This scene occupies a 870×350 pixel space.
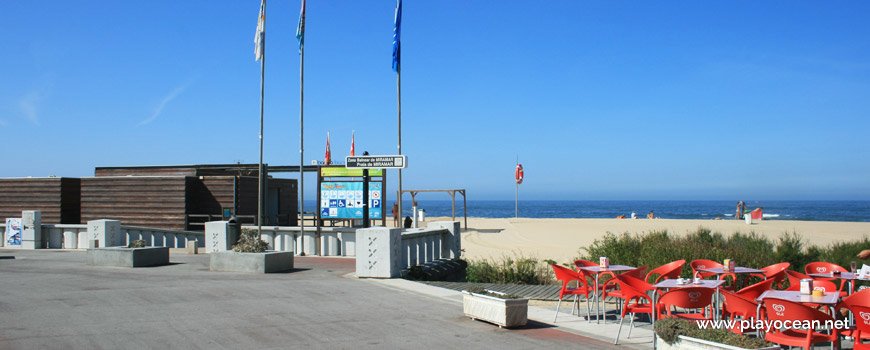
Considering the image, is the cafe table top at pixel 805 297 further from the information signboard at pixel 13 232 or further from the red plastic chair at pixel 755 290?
the information signboard at pixel 13 232

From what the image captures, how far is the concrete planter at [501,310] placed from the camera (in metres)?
8.31

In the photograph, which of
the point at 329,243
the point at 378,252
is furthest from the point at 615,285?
the point at 329,243

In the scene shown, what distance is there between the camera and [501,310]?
27.4 ft

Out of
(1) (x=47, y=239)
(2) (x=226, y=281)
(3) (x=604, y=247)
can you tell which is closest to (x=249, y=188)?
(1) (x=47, y=239)

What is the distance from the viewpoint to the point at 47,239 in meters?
21.0

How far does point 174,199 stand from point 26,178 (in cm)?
696

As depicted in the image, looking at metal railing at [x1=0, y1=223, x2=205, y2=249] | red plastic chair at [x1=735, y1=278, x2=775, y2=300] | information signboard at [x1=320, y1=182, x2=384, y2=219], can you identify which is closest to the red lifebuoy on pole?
information signboard at [x1=320, y1=182, x2=384, y2=219]

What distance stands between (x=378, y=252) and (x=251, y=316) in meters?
4.22

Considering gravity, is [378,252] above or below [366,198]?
below

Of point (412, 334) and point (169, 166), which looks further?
point (169, 166)

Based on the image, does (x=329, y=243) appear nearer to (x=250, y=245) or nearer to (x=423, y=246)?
(x=250, y=245)

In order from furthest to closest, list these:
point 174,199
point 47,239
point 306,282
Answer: point 174,199 < point 47,239 < point 306,282

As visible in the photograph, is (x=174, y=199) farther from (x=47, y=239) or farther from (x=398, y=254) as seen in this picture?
(x=398, y=254)

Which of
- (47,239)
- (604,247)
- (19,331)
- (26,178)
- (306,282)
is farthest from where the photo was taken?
(26,178)
